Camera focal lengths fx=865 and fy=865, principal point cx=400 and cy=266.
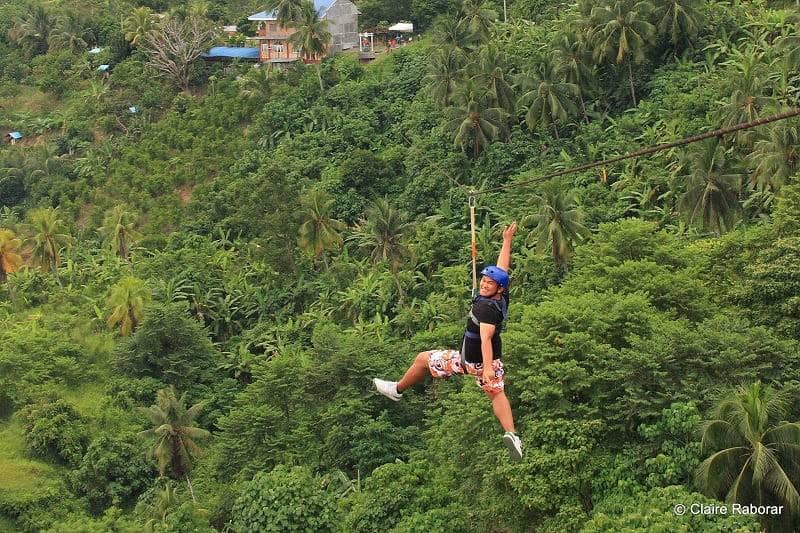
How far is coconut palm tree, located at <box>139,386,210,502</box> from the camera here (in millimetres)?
25234

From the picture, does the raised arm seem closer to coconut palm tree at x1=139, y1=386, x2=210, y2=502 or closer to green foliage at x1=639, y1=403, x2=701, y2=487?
green foliage at x1=639, y1=403, x2=701, y2=487

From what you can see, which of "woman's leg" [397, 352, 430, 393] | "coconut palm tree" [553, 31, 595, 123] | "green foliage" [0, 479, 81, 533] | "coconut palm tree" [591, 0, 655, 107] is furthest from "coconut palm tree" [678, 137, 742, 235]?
"green foliage" [0, 479, 81, 533]

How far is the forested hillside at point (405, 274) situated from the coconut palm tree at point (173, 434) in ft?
0.30

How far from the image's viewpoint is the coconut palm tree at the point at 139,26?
53.4 meters

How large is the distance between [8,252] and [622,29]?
92.2 ft

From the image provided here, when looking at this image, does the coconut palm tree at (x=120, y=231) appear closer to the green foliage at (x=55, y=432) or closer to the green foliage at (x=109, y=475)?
the green foliage at (x=55, y=432)

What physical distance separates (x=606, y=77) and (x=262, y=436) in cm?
2344

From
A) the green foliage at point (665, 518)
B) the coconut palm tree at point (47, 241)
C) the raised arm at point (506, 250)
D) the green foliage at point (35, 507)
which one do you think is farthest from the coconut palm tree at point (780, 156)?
the coconut palm tree at point (47, 241)

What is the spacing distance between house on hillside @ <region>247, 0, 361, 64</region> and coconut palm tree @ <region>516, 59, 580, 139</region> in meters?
18.1

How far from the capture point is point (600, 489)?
1409 centimetres

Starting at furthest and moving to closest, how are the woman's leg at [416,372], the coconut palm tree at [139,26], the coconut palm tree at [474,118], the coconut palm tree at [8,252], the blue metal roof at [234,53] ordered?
the coconut palm tree at [139,26] → the blue metal roof at [234,53] → the coconut palm tree at [8,252] → the coconut palm tree at [474,118] → the woman's leg at [416,372]

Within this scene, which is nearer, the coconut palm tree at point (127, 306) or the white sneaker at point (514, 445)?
the white sneaker at point (514, 445)

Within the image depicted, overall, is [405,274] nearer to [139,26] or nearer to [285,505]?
[285,505]

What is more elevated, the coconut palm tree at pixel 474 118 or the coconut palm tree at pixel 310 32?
the coconut palm tree at pixel 310 32
